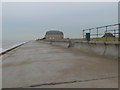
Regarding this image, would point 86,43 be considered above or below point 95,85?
above

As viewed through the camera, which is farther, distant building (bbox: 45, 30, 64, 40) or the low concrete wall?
distant building (bbox: 45, 30, 64, 40)

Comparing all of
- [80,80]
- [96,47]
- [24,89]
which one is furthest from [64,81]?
[96,47]

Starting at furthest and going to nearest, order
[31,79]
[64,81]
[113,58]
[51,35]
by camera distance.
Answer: [51,35] → [113,58] → [31,79] → [64,81]

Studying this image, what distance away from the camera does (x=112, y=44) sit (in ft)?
27.9

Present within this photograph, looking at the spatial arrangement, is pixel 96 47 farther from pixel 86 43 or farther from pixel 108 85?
pixel 108 85

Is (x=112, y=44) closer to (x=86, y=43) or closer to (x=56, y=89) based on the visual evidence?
(x=86, y=43)

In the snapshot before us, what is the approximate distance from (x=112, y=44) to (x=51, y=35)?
284ft

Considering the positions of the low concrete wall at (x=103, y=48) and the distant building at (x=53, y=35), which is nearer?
the low concrete wall at (x=103, y=48)

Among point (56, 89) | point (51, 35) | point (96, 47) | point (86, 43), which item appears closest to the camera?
point (56, 89)

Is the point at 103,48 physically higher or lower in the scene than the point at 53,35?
lower

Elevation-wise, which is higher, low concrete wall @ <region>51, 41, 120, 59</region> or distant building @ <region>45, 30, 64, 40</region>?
distant building @ <region>45, 30, 64, 40</region>

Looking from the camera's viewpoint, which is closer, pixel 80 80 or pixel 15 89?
pixel 15 89

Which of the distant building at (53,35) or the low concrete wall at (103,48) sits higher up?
the distant building at (53,35)

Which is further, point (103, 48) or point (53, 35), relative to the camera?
point (53, 35)
